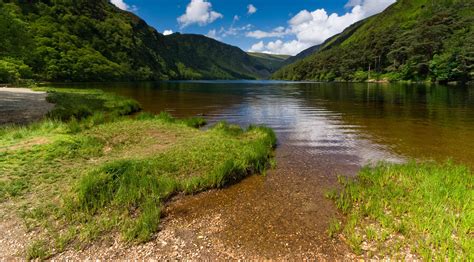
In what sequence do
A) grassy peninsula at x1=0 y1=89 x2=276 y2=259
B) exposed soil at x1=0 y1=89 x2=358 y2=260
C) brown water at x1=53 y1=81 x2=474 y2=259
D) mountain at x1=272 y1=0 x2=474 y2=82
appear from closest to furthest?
exposed soil at x1=0 y1=89 x2=358 y2=260 → brown water at x1=53 y1=81 x2=474 y2=259 → grassy peninsula at x1=0 y1=89 x2=276 y2=259 → mountain at x1=272 y1=0 x2=474 y2=82

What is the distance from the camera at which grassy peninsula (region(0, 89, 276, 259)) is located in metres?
7.80

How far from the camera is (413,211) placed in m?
8.60

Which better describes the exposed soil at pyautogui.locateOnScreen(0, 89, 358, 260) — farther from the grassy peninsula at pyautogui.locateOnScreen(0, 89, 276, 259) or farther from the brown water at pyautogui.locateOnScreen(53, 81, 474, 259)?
the grassy peninsula at pyautogui.locateOnScreen(0, 89, 276, 259)

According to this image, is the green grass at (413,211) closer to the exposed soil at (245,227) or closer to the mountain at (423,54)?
the exposed soil at (245,227)

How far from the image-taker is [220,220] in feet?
29.0

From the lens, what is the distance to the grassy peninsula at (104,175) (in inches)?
307

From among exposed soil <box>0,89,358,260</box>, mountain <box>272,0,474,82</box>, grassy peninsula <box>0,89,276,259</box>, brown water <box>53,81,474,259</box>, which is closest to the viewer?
exposed soil <box>0,89,358,260</box>

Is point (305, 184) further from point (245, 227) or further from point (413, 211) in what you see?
point (245, 227)

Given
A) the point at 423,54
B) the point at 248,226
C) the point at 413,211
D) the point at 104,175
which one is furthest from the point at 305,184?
the point at 423,54

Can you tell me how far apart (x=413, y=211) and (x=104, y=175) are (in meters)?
11.4

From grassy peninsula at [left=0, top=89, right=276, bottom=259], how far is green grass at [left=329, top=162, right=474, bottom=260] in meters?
5.18

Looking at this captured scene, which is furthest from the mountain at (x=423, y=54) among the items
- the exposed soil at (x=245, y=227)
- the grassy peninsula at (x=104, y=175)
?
the grassy peninsula at (x=104, y=175)

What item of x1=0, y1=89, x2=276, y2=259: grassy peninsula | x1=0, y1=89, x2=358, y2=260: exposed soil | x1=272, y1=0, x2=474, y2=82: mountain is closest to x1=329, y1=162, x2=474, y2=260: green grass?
x1=0, y1=89, x2=358, y2=260: exposed soil

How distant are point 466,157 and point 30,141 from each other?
2543cm
